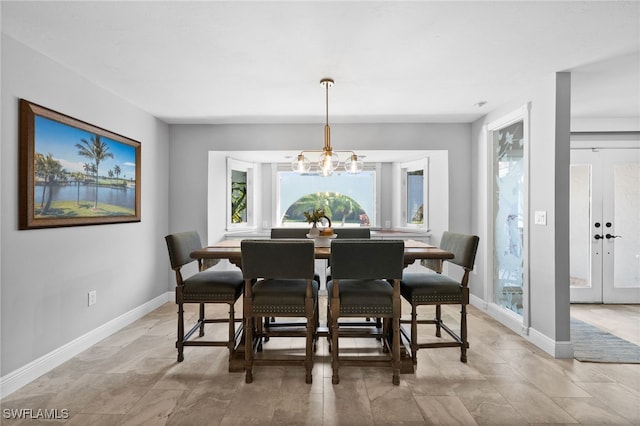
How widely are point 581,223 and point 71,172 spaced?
5.53 meters

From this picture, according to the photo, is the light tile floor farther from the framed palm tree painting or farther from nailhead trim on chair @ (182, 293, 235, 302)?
the framed palm tree painting

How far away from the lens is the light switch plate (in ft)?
9.43

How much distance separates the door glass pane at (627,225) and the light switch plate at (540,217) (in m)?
2.13

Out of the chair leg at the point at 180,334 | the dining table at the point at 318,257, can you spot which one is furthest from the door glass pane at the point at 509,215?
the chair leg at the point at 180,334

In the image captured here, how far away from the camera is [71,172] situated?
2699 mm

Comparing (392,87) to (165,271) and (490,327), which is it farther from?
(165,271)

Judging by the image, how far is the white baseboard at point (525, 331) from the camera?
2.71 m

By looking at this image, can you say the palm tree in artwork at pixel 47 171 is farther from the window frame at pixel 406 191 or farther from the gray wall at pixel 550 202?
the window frame at pixel 406 191

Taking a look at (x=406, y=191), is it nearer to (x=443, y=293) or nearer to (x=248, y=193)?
(x=248, y=193)

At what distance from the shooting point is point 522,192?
10.8ft

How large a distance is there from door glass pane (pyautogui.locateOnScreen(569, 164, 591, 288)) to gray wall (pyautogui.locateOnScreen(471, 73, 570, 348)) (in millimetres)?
1727

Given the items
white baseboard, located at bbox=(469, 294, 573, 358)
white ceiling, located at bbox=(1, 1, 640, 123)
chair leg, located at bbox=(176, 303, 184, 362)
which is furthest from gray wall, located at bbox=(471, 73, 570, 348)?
chair leg, located at bbox=(176, 303, 184, 362)

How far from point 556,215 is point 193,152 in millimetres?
4009

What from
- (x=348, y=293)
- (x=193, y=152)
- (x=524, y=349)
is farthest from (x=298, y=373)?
(x=193, y=152)
